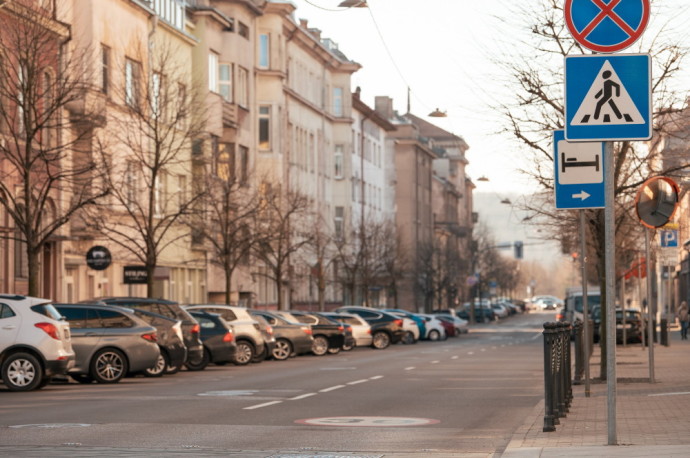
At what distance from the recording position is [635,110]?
423 inches

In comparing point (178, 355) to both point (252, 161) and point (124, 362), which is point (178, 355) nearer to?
point (124, 362)

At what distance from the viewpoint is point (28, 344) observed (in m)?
22.5

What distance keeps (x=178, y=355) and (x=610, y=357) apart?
17.9m

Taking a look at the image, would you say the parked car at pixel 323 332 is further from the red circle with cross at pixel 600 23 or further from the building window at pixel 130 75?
the red circle with cross at pixel 600 23

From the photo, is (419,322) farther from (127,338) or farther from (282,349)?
(127,338)

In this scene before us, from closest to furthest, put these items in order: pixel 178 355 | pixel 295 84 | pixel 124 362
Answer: pixel 124 362 → pixel 178 355 → pixel 295 84

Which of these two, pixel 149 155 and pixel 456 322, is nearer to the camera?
pixel 149 155

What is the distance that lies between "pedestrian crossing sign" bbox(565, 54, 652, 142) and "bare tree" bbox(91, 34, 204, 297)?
87.8ft

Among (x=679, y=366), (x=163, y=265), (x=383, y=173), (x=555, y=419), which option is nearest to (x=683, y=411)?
(x=555, y=419)

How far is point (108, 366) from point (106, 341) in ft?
A: 1.56

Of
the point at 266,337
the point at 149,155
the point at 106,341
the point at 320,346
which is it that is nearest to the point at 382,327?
the point at 320,346

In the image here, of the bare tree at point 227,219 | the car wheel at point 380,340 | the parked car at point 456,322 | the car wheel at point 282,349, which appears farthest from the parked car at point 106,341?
the parked car at point 456,322

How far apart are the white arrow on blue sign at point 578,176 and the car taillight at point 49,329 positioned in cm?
925

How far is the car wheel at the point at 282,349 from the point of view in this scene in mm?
39312
